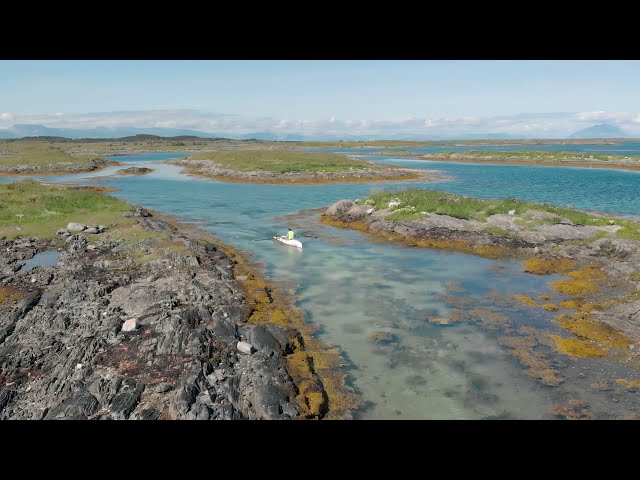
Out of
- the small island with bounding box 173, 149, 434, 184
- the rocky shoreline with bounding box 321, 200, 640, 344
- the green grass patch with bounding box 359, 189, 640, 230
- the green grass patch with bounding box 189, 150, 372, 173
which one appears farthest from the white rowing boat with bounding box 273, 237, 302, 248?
the green grass patch with bounding box 189, 150, 372, 173

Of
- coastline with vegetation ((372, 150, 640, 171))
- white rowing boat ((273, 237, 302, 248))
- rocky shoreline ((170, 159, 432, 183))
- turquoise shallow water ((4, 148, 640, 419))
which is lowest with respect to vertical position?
turquoise shallow water ((4, 148, 640, 419))

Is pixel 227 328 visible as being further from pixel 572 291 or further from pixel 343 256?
pixel 572 291

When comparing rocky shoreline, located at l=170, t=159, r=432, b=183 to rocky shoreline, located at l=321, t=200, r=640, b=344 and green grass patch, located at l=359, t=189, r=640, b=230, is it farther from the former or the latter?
rocky shoreline, located at l=321, t=200, r=640, b=344

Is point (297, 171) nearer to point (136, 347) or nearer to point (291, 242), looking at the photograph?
point (291, 242)

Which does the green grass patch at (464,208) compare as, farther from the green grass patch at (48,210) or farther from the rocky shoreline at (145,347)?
the green grass patch at (48,210)

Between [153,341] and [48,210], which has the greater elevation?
[48,210]

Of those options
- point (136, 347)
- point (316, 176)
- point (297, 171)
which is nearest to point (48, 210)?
point (136, 347)

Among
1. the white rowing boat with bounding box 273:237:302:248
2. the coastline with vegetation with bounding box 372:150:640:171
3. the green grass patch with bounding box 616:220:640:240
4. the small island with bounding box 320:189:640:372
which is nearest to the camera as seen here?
the small island with bounding box 320:189:640:372

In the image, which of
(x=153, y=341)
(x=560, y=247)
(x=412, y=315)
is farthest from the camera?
(x=560, y=247)

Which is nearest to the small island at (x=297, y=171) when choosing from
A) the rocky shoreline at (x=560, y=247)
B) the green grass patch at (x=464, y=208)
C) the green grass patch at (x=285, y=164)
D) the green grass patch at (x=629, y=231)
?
the green grass patch at (x=285, y=164)
